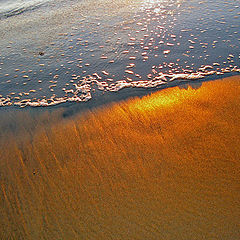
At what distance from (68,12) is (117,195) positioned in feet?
26.5

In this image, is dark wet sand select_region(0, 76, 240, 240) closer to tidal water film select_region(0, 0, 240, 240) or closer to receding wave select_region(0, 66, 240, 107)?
tidal water film select_region(0, 0, 240, 240)

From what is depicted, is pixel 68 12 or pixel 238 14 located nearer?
pixel 238 14

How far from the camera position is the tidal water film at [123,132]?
247cm

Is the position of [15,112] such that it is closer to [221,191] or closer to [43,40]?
[43,40]

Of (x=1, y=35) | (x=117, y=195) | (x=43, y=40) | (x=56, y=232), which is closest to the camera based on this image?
(x=56, y=232)

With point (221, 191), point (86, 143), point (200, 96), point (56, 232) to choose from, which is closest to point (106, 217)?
point (56, 232)

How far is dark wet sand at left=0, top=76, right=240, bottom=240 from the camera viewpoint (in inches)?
94.9

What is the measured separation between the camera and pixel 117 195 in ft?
→ 8.76

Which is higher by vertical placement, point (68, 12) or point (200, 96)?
point (68, 12)

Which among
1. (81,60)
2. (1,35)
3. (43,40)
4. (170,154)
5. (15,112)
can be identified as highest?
(1,35)

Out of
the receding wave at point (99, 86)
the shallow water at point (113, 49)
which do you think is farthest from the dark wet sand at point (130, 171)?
the shallow water at point (113, 49)

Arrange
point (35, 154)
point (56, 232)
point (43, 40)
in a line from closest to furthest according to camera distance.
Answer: point (56, 232)
point (35, 154)
point (43, 40)

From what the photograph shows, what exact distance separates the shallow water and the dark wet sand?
78cm

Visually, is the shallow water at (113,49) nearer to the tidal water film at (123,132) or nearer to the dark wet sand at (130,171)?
the tidal water film at (123,132)
